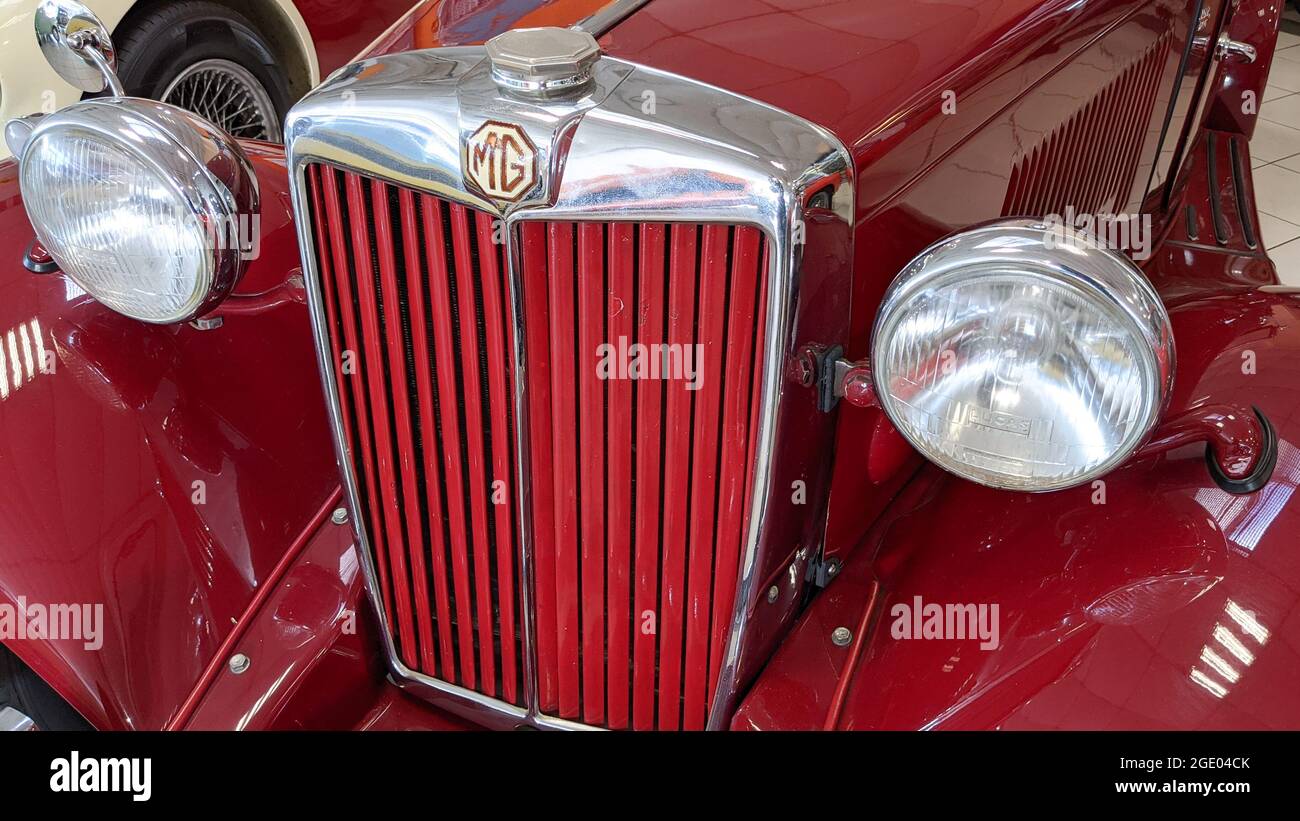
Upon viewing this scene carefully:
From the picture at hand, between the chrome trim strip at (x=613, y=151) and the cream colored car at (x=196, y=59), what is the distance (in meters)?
1.79

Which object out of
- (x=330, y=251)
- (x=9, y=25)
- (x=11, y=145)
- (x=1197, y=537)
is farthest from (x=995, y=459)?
(x=9, y=25)

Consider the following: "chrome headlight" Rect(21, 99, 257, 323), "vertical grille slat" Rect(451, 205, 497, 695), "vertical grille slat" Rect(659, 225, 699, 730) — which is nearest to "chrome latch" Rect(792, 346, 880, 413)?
"vertical grille slat" Rect(659, 225, 699, 730)

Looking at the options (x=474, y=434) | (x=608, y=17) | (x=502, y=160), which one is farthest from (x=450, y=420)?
(x=608, y=17)

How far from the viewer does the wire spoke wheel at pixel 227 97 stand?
10.2 ft

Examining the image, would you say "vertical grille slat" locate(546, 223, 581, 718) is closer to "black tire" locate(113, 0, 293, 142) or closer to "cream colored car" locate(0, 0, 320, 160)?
"cream colored car" locate(0, 0, 320, 160)

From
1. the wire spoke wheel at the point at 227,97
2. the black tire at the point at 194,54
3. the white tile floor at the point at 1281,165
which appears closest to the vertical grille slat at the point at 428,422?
the black tire at the point at 194,54

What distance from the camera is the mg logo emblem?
1.07 metres

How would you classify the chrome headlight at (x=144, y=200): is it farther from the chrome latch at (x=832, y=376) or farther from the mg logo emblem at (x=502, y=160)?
the chrome latch at (x=832, y=376)

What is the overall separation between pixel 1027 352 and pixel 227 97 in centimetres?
281

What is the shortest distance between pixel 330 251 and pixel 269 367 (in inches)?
15.5

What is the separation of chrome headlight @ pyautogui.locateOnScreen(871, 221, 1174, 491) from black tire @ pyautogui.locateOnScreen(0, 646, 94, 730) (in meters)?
1.08

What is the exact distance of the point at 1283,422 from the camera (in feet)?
4.17

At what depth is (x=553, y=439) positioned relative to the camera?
4.14 feet
